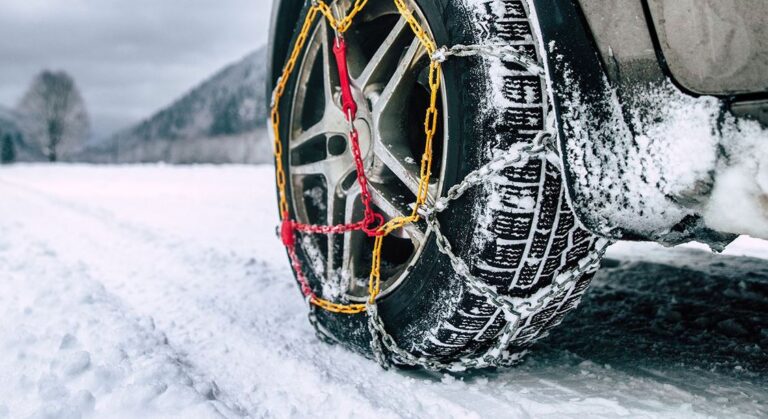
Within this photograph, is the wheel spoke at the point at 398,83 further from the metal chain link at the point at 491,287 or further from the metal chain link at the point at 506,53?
the metal chain link at the point at 491,287

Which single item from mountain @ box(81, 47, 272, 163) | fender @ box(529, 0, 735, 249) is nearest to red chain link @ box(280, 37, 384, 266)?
fender @ box(529, 0, 735, 249)

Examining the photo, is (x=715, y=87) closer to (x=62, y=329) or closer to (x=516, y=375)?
(x=516, y=375)

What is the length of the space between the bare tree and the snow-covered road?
175 feet

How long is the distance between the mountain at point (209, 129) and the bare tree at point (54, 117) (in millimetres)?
17148

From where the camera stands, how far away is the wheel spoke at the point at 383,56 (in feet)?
5.13

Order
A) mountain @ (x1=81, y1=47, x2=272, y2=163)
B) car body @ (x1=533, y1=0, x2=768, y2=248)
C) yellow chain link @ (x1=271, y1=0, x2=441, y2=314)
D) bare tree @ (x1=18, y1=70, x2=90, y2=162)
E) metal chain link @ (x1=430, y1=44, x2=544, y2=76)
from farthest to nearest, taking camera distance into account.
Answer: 1. mountain @ (x1=81, y1=47, x2=272, y2=163)
2. bare tree @ (x1=18, y1=70, x2=90, y2=162)
3. yellow chain link @ (x1=271, y1=0, x2=441, y2=314)
4. metal chain link @ (x1=430, y1=44, x2=544, y2=76)
5. car body @ (x1=533, y1=0, x2=768, y2=248)

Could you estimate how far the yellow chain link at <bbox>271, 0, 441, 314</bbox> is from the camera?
4.50 feet

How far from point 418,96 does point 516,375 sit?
896 mm

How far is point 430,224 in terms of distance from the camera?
1.40 metres

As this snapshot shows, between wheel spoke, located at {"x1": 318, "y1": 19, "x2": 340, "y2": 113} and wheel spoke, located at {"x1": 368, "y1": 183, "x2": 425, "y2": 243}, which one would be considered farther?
wheel spoke, located at {"x1": 318, "y1": 19, "x2": 340, "y2": 113}

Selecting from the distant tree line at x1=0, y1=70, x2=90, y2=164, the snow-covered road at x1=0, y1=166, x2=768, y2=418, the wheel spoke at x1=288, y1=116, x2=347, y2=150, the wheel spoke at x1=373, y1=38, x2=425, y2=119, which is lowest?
the snow-covered road at x1=0, y1=166, x2=768, y2=418

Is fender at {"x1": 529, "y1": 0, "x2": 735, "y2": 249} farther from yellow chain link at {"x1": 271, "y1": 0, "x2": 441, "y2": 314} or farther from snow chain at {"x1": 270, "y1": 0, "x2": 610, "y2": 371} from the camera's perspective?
yellow chain link at {"x1": 271, "y1": 0, "x2": 441, "y2": 314}

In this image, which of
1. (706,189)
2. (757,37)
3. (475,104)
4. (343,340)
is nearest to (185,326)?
(343,340)

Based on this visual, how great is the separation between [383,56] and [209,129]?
3204 inches
